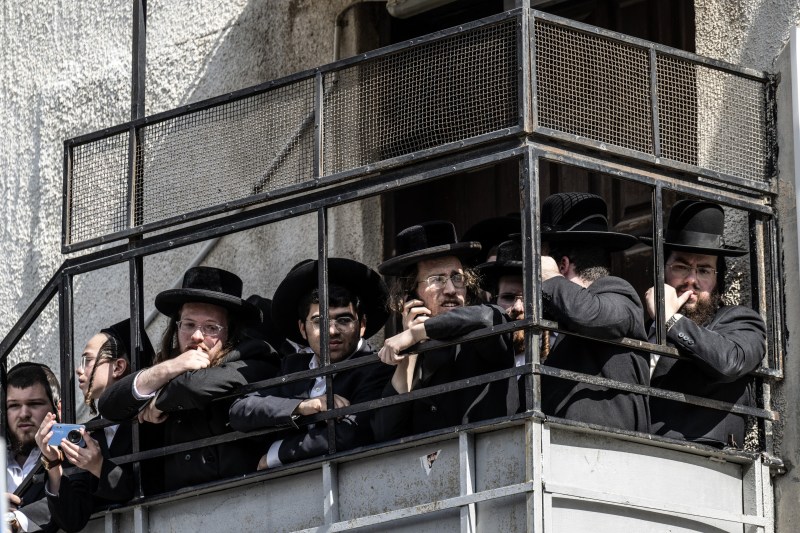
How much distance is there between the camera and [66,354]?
939cm

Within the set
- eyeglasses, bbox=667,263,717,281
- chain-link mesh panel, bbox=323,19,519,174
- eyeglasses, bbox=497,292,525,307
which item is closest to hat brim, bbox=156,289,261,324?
chain-link mesh panel, bbox=323,19,519,174

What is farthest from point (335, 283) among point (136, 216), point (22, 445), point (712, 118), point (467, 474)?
point (22, 445)

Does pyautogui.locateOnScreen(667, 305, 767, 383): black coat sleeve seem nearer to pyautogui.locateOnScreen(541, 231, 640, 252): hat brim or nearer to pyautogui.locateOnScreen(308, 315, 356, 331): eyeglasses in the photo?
pyautogui.locateOnScreen(541, 231, 640, 252): hat brim

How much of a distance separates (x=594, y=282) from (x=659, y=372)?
545 millimetres

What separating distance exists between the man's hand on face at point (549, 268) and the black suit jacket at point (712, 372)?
1.83ft

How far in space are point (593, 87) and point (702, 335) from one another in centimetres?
113

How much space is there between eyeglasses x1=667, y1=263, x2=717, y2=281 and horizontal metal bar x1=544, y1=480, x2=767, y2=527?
3.50 feet

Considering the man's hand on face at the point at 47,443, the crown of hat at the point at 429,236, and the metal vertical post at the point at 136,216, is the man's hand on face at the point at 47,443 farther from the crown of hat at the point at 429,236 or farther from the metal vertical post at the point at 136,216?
the crown of hat at the point at 429,236

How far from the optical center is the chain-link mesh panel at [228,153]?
8.78 meters

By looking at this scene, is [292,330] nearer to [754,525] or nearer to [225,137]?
[225,137]

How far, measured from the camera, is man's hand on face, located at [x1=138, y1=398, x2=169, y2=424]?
8.79 meters

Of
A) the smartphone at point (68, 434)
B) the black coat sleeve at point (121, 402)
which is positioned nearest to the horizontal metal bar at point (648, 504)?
the black coat sleeve at point (121, 402)

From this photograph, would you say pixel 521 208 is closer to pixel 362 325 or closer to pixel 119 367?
pixel 362 325

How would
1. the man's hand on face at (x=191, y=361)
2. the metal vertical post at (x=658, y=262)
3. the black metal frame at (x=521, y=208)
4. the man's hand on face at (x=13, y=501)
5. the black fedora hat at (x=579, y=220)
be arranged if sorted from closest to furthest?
1. the black metal frame at (x=521, y=208)
2. the metal vertical post at (x=658, y=262)
3. the black fedora hat at (x=579, y=220)
4. the man's hand on face at (x=191, y=361)
5. the man's hand on face at (x=13, y=501)
